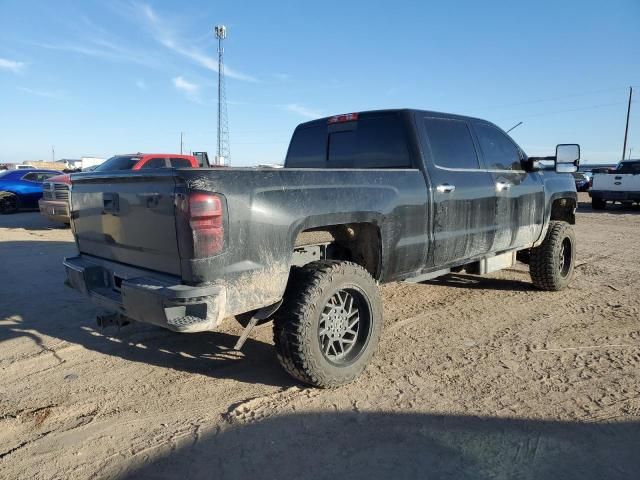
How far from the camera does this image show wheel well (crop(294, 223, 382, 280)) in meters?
3.58

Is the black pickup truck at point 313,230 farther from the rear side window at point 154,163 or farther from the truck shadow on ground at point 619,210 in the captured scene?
the truck shadow on ground at point 619,210

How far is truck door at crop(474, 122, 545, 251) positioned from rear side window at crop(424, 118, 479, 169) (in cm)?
26

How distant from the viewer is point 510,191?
502 centimetres

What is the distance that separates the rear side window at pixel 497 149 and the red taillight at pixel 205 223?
325cm

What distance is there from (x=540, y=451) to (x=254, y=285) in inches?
73.3

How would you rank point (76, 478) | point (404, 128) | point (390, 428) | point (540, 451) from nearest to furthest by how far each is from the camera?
point (76, 478), point (540, 451), point (390, 428), point (404, 128)

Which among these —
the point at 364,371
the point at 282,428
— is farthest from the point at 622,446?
the point at 282,428

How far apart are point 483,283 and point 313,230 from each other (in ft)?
12.2

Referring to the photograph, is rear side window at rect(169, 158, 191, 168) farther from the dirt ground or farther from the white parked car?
the white parked car

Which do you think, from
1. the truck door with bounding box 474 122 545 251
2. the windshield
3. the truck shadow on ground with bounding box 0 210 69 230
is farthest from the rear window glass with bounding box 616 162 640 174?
the truck shadow on ground with bounding box 0 210 69 230

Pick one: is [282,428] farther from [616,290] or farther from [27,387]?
[616,290]

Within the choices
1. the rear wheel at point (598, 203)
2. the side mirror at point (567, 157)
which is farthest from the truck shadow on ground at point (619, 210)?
the side mirror at point (567, 157)

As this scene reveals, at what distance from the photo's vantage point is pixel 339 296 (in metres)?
3.40

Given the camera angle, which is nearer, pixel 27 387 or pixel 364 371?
pixel 27 387
